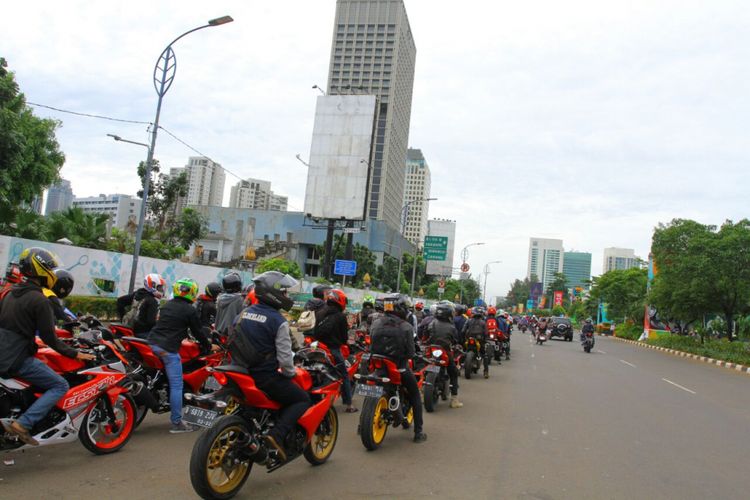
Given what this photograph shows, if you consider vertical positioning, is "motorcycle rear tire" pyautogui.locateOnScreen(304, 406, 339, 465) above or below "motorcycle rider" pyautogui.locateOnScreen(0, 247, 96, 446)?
below

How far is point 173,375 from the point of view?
19.8 feet

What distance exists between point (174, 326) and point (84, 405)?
4.19 feet

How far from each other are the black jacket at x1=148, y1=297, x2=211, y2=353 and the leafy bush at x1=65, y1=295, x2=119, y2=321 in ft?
35.6

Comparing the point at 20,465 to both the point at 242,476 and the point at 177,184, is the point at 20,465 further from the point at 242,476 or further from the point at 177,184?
the point at 177,184

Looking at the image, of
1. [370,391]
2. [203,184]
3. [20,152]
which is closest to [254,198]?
[203,184]

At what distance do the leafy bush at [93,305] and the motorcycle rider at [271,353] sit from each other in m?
12.8

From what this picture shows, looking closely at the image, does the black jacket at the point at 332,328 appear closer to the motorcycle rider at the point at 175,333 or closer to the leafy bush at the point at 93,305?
the motorcycle rider at the point at 175,333

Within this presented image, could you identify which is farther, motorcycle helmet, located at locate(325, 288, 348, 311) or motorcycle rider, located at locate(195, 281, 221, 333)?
motorcycle rider, located at locate(195, 281, 221, 333)

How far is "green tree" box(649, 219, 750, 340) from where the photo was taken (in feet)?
86.2

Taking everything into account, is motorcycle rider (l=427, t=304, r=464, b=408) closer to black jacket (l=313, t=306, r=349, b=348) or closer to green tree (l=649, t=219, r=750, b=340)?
black jacket (l=313, t=306, r=349, b=348)

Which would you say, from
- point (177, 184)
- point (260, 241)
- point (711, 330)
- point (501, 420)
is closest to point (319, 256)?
point (260, 241)

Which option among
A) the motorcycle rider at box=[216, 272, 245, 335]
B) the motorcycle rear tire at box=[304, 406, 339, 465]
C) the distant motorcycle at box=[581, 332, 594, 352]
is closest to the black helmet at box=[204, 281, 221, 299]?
the motorcycle rider at box=[216, 272, 245, 335]

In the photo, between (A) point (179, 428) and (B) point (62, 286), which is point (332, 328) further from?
(B) point (62, 286)

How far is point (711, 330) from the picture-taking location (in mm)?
40719
